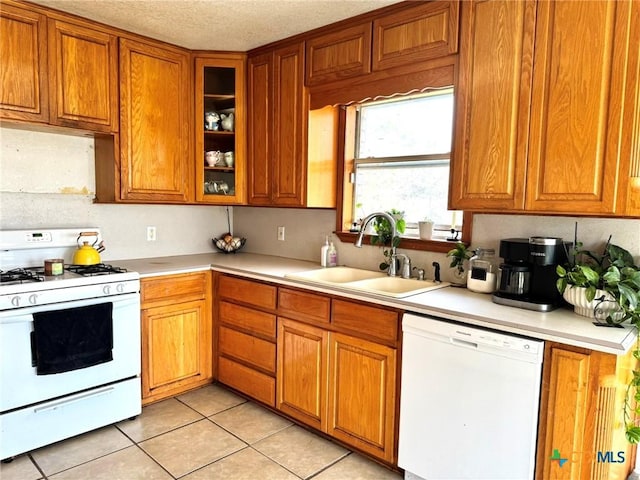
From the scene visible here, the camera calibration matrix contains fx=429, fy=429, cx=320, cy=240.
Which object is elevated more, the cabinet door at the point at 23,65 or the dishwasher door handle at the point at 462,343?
the cabinet door at the point at 23,65

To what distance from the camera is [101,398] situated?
2436 mm

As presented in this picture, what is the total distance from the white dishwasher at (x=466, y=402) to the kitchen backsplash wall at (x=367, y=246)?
67 centimetres

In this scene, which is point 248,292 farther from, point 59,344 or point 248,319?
point 59,344

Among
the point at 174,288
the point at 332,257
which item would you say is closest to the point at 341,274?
the point at 332,257

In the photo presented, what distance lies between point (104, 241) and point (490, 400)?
2.65 metres

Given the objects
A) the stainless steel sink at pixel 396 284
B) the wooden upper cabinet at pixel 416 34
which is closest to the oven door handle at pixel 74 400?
the stainless steel sink at pixel 396 284

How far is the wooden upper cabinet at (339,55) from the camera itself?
2440 millimetres

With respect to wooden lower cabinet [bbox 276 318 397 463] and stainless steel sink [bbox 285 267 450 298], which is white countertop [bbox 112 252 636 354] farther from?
wooden lower cabinet [bbox 276 318 397 463]

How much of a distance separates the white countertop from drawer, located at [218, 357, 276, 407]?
2.06ft

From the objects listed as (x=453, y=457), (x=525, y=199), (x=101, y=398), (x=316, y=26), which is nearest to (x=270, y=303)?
(x=101, y=398)

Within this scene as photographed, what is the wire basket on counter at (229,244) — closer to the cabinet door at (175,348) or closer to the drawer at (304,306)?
the cabinet door at (175,348)

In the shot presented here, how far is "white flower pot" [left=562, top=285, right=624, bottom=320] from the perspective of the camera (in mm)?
1653

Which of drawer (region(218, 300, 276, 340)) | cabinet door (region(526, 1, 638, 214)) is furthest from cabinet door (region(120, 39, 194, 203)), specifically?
cabinet door (region(526, 1, 638, 214))

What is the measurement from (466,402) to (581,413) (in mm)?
413
